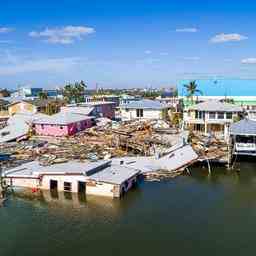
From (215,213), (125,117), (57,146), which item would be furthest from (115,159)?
(125,117)

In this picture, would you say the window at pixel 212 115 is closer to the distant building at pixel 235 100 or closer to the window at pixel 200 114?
the window at pixel 200 114

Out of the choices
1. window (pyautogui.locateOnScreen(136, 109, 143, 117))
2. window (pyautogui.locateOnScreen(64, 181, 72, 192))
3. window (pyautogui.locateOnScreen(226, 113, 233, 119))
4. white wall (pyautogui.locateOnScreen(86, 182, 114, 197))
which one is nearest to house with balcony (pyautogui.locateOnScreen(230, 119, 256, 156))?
window (pyautogui.locateOnScreen(226, 113, 233, 119))

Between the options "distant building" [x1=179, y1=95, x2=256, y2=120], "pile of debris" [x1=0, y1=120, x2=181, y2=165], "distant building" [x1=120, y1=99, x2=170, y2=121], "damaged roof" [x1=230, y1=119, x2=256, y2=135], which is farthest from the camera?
"distant building" [x1=120, y1=99, x2=170, y2=121]

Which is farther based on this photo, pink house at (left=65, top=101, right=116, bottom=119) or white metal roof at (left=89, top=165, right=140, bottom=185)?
pink house at (left=65, top=101, right=116, bottom=119)

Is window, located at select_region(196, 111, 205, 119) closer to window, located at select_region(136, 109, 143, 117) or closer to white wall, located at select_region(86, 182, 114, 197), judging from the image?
window, located at select_region(136, 109, 143, 117)

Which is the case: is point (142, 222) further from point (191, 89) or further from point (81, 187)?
point (191, 89)

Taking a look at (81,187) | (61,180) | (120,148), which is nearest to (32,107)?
(120,148)
